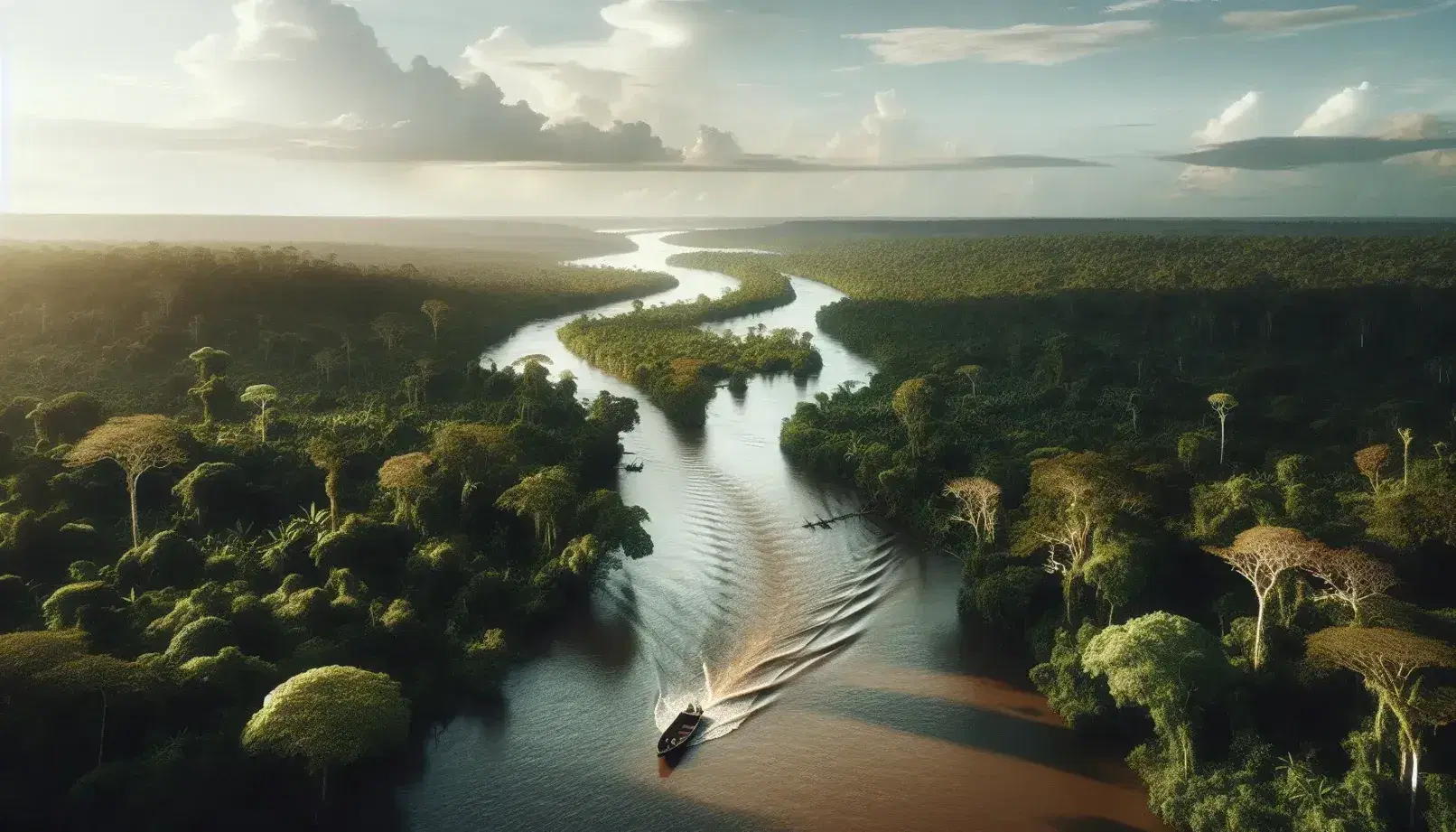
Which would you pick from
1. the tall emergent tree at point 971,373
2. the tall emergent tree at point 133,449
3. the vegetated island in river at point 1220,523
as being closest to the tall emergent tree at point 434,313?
the vegetated island in river at point 1220,523

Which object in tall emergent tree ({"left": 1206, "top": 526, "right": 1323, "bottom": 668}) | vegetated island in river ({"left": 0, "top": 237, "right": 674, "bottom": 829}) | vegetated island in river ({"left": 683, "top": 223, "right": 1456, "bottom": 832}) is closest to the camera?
vegetated island in river ({"left": 683, "top": 223, "right": 1456, "bottom": 832})

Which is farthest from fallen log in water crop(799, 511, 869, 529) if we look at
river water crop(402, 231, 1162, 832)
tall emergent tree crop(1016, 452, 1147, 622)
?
tall emergent tree crop(1016, 452, 1147, 622)

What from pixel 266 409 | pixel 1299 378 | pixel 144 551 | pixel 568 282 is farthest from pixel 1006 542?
pixel 568 282

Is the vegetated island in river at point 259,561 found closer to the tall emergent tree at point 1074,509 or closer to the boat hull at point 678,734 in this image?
the boat hull at point 678,734

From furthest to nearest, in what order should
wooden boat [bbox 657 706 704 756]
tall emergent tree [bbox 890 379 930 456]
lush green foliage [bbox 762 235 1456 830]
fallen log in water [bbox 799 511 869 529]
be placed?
tall emergent tree [bbox 890 379 930 456] < fallen log in water [bbox 799 511 869 529] < wooden boat [bbox 657 706 704 756] < lush green foliage [bbox 762 235 1456 830]

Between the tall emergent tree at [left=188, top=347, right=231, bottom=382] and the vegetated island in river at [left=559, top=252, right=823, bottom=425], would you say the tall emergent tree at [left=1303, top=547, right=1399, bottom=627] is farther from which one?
the tall emergent tree at [left=188, top=347, right=231, bottom=382]

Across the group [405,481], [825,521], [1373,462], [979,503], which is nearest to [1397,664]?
[979,503]
